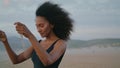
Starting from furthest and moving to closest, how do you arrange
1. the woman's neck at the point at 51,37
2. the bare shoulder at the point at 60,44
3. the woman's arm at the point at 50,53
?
the woman's neck at the point at 51,37, the bare shoulder at the point at 60,44, the woman's arm at the point at 50,53

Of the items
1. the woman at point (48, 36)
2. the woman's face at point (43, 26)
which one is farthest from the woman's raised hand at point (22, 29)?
the woman's face at point (43, 26)

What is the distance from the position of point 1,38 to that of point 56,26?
1.46 ft

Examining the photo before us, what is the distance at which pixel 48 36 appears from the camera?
2.54 metres

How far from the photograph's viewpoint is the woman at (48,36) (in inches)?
87.4

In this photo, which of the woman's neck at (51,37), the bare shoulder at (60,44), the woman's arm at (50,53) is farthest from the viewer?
the woman's neck at (51,37)

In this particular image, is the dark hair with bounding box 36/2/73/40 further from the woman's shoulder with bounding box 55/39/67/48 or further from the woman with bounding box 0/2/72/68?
the woman's shoulder with bounding box 55/39/67/48

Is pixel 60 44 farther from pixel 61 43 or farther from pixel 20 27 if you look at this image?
pixel 20 27

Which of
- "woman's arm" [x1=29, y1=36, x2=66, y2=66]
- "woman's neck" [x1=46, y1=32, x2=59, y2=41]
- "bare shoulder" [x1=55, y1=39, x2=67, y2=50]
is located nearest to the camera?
"woman's arm" [x1=29, y1=36, x2=66, y2=66]

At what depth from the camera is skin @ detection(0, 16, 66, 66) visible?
86.3 inches

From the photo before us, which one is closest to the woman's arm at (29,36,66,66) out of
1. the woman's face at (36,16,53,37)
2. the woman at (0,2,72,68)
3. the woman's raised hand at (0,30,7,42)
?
the woman at (0,2,72,68)

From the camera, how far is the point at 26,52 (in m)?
2.60

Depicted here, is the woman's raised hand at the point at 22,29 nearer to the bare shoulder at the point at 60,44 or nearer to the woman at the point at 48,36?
the woman at the point at 48,36

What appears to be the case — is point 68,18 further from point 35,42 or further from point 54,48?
point 35,42

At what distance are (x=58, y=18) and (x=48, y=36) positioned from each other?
0.18 metres
